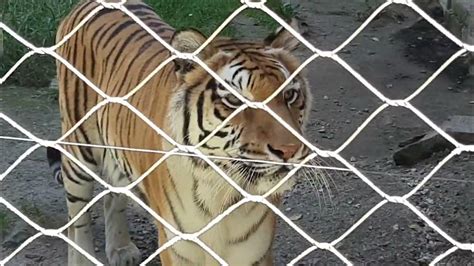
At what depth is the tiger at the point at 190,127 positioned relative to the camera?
217 cm

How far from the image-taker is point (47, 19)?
530cm

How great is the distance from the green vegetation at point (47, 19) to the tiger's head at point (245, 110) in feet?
8.99

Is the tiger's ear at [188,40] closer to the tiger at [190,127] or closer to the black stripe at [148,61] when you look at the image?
the tiger at [190,127]

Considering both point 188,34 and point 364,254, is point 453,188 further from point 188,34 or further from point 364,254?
point 188,34

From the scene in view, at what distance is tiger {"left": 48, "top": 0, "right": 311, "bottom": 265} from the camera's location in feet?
7.13

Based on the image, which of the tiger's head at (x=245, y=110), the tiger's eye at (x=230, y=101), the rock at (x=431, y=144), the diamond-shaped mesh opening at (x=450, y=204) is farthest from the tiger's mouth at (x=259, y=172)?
the rock at (x=431, y=144)

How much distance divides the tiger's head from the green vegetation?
274 centimetres

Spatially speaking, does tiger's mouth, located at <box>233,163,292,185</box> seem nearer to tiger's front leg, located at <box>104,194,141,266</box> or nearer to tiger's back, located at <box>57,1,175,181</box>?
tiger's back, located at <box>57,1,175,181</box>

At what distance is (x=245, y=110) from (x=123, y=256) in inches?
48.4

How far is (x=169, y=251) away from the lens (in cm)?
248

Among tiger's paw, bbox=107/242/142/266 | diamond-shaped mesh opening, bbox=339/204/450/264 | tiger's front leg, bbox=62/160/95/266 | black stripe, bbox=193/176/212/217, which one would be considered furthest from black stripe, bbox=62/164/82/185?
diamond-shaped mesh opening, bbox=339/204/450/264

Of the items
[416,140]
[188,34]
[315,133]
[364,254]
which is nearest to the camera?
[188,34]

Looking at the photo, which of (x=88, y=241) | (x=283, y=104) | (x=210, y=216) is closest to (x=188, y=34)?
(x=283, y=104)

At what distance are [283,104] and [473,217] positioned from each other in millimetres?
1506
